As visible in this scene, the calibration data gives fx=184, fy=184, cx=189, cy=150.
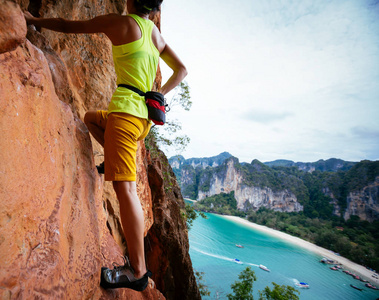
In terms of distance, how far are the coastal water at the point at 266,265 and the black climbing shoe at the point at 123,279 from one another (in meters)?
19.6

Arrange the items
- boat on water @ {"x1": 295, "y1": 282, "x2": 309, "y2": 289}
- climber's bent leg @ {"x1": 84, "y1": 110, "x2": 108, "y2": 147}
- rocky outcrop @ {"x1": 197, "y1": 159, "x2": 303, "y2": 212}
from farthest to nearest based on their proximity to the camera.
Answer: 1. rocky outcrop @ {"x1": 197, "y1": 159, "x2": 303, "y2": 212}
2. boat on water @ {"x1": 295, "y1": 282, "x2": 309, "y2": 289}
3. climber's bent leg @ {"x1": 84, "y1": 110, "x2": 108, "y2": 147}

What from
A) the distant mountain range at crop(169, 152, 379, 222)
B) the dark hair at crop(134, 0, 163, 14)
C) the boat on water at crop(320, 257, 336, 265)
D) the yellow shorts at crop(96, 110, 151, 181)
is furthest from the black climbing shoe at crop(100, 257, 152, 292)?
the distant mountain range at crop(169, 152, 379, 222)

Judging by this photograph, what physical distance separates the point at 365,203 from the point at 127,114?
66.5 metres

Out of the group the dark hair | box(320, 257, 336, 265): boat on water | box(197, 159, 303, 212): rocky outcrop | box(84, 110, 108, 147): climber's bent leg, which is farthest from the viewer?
box(197, 159, 303, 212): rocky outcrop

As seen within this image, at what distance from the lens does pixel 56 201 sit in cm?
133

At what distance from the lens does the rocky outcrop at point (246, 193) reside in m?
62.3

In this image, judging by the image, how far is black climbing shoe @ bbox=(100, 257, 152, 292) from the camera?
60.3 inches

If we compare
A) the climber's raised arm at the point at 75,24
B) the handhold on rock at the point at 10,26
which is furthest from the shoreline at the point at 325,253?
the handhold on rock at the point at 10,26

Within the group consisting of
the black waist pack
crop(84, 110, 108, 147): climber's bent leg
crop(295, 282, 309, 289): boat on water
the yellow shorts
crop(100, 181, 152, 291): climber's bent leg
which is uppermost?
the black waist pack

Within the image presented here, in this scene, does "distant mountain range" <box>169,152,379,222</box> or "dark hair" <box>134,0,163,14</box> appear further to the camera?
"distant mountain range" <box>169,152,379,222</box>

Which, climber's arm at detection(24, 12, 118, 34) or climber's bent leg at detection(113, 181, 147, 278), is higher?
climber's arm at detection(24, 12, 118, 34)

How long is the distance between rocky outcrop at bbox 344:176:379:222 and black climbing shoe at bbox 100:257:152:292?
64206 millimetres

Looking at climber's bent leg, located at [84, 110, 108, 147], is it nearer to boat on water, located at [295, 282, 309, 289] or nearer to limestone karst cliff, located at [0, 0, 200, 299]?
limestone karst cliff, located at [0, 0, 200, 299]

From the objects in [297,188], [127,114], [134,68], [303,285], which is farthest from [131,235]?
[297,188]
